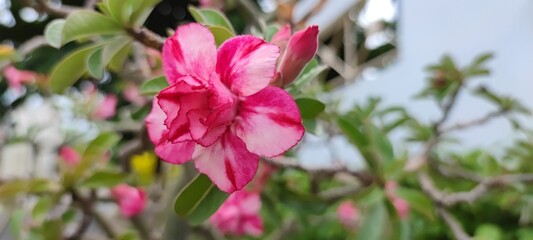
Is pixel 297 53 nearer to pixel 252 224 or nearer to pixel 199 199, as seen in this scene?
pixel 199 199

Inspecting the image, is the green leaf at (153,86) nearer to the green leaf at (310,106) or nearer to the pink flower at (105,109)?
the green leaf at (310,106)

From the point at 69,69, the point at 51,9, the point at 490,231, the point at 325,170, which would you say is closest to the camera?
the point at 69,69

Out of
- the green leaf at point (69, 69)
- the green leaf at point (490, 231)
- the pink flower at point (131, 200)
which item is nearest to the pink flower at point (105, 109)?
the pink flower at point (131, 200)

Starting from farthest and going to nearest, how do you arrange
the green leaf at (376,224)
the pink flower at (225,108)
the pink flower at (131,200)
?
the pink flower at (131,200), the green leaf at (376,224), the pink flower at (225,108)

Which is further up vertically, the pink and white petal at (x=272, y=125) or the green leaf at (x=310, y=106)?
the pink and white petal at (x=272, y=125)

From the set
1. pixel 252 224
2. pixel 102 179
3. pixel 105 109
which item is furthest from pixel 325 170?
pixel 105 109

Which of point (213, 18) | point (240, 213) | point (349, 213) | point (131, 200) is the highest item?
point (213, 18)

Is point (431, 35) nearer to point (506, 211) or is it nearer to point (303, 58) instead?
point (506, 211)
